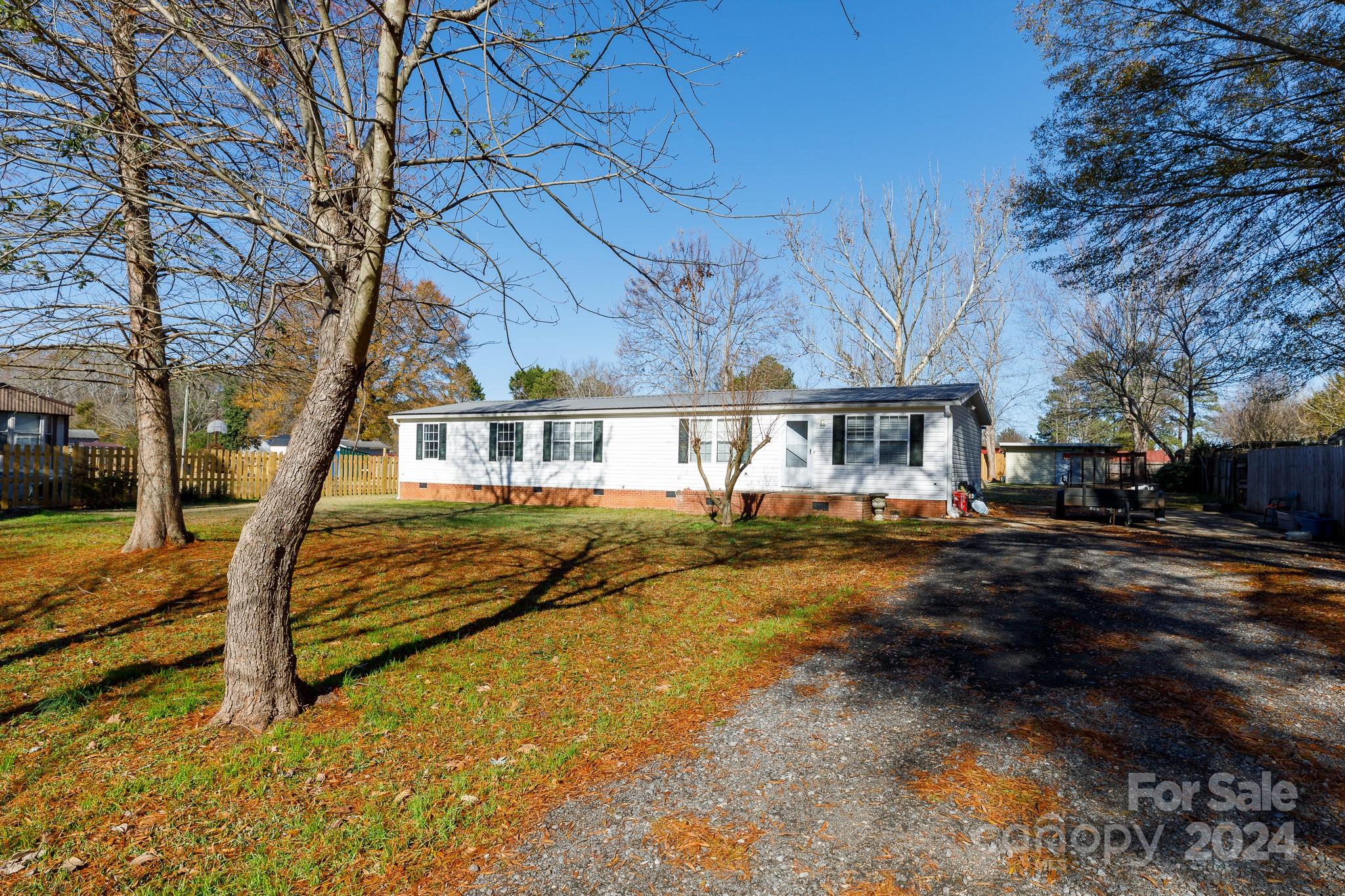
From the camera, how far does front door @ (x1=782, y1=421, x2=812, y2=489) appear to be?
16.4m

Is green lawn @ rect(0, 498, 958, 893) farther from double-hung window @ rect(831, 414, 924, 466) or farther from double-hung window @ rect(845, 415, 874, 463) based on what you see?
double-hung window @ rect(845, 415, 874, 463)

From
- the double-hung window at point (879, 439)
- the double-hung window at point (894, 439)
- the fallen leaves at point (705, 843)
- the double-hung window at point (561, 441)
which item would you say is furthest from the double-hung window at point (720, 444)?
the fallen leaves at point (705, 843)

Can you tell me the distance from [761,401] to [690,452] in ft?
8.41

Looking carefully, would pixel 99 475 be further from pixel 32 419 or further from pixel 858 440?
pixel 32 419

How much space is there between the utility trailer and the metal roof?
3.12 m

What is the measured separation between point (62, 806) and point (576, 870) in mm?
2299

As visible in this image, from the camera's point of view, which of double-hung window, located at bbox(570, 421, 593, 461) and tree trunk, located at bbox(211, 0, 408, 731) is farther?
double-hung window, located at bbox(570, 421, 593, 461)

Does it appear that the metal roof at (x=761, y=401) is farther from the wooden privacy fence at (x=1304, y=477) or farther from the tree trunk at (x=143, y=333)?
the tree trunk at (x=143, y=333)

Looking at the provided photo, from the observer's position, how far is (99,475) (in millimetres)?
15039

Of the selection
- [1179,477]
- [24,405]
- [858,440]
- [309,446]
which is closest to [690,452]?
[858,440]

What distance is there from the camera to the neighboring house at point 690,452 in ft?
50.4

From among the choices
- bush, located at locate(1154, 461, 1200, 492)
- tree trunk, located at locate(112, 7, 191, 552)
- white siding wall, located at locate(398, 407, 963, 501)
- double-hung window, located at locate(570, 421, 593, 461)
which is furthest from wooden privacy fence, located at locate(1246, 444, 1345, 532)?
tree trunk, located at locate(112, 7, 191, 552)

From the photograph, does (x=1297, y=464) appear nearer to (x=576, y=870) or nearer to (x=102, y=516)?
(x=576, y=870)

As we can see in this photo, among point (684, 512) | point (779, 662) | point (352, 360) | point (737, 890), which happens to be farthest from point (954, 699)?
point (684, 512)
